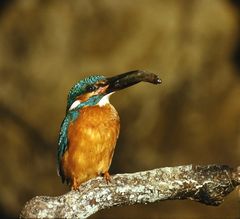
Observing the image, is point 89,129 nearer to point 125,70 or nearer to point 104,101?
point 104,101

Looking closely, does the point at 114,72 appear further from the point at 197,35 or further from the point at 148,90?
the point at 197,35

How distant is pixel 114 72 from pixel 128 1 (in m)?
0.90

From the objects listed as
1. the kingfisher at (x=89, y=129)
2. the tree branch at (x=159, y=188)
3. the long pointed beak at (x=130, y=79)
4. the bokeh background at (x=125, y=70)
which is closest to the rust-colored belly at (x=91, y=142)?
the kingfisher at (x=89, y=129)

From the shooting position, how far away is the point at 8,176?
8.00 m

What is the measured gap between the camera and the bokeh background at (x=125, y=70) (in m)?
7.84

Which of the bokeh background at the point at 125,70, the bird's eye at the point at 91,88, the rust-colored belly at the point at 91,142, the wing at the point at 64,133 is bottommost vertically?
the rust-colored belly at the point at 91,142

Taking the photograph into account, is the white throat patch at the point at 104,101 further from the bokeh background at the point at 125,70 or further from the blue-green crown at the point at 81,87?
the bokeh background at the point at 125,70

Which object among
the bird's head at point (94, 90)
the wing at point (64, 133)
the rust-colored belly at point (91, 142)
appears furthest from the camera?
the wing at point (64, 133)

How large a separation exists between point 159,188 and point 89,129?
641 millimetres

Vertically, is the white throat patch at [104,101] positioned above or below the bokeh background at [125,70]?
below

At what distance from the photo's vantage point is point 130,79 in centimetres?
305

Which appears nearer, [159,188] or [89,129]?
[159,188]

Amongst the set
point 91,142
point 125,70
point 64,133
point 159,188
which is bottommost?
point 159,188

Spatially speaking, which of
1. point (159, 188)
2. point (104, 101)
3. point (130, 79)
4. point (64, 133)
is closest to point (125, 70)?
point (64, 133)
